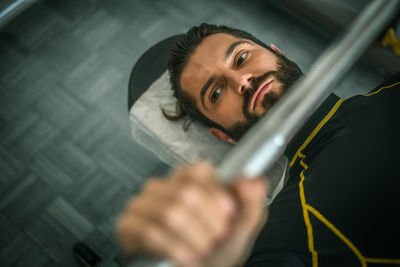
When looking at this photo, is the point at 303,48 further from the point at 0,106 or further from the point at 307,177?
the point at 0,106

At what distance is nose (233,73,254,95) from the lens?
0.85 m

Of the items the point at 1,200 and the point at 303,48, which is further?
the point at 303,48

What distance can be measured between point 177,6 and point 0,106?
97 centimetres

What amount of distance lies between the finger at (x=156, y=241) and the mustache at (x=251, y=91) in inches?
22.8

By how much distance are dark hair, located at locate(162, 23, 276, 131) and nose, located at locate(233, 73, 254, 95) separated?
132 mm

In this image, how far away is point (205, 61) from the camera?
2.95 ft

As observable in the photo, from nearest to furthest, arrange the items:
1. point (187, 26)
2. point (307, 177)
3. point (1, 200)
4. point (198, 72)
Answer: point (307, 177), point (198, 72), point (1, 200), point (187, 26)

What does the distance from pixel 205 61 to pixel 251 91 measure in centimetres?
16

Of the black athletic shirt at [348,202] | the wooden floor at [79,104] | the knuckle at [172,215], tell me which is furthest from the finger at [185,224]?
the wooden floor at [79,104]

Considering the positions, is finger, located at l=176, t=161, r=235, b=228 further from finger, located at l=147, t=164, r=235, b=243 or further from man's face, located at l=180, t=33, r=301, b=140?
man's face, located at l=180, t=33, r=301, b=140

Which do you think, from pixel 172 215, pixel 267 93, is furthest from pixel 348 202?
pixel 172 215

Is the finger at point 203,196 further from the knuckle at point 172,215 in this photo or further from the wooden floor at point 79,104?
the wooden floor at point 79,104

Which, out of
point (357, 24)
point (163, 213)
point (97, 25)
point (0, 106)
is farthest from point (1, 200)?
point (357, 24)

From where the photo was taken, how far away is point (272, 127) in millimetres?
386
